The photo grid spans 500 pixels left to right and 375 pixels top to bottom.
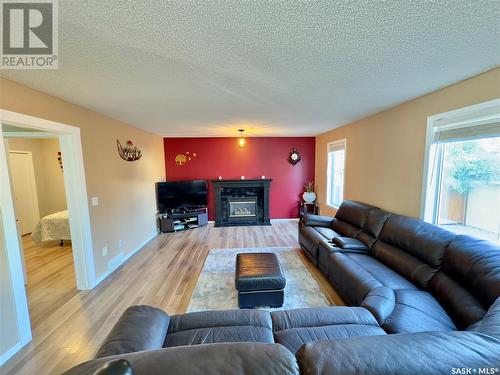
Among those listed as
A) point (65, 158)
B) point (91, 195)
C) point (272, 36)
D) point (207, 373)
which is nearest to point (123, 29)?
point (272, 36)

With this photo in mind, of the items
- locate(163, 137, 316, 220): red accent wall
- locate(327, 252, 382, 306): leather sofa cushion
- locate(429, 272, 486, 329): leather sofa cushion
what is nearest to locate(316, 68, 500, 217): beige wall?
locate(429, 272, 486, 329): leather sofa cushion

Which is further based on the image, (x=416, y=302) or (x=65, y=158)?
(x=65, y=158)

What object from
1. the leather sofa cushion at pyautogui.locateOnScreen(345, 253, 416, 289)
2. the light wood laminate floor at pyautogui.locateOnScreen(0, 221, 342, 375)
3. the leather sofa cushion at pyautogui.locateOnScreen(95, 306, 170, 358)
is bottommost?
the light wood laminate floor at pyautogui.locateOnScreen(0, 221, 342, 375)

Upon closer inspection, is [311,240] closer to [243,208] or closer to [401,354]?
[401,354]

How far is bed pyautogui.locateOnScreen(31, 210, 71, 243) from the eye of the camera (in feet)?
13.6

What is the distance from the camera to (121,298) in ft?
8.66

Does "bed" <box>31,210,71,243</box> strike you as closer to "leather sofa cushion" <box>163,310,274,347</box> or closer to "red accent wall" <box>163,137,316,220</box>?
"red accent wall" <box>163,137,316,220</box>

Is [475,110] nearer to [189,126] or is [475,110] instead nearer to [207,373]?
[207,373]

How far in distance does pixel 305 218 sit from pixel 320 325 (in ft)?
8.69

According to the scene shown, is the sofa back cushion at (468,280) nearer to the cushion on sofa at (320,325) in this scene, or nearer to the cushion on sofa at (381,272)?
the cushion on sofa at (381,272)

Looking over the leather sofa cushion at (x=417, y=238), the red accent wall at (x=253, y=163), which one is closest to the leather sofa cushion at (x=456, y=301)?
the leather sofa cushion at (x=417, y=238)

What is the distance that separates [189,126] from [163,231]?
2748 mm

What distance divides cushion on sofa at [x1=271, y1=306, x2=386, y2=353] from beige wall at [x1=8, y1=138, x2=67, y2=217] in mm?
6550

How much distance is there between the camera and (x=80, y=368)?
0.72 m
